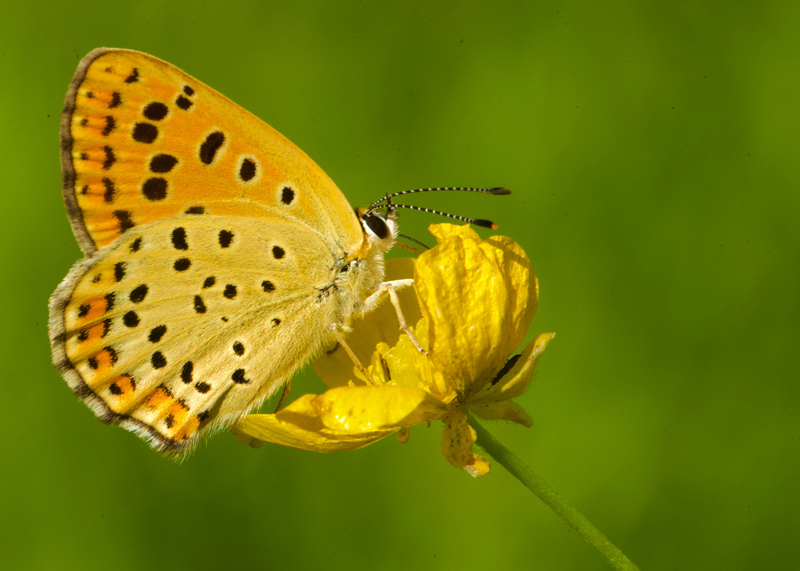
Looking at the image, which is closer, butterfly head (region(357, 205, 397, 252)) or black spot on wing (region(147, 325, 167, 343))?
black spot on wing (region(147, 325, 167, 343))

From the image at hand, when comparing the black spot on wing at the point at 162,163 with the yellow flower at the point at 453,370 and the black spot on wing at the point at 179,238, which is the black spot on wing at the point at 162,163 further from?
the yellow flower at the point at 453,370

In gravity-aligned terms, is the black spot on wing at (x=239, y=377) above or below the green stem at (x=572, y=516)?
below

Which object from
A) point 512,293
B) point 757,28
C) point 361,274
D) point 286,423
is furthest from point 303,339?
point 757,28

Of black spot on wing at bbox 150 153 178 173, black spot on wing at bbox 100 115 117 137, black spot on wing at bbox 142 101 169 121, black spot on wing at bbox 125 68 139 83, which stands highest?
black spot on wing at bbox 125 68 139 83

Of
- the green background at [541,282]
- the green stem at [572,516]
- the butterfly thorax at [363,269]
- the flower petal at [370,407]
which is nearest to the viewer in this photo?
the green stem at [572,516]

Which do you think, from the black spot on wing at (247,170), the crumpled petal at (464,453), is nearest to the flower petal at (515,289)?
the crumpled petal at (464,453)

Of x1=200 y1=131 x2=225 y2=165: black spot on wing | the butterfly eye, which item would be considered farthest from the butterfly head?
x1=200 y1=131 x2=225 y2=165: black spot on wing

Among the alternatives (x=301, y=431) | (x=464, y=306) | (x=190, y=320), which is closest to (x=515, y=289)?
(x=464, y=306)

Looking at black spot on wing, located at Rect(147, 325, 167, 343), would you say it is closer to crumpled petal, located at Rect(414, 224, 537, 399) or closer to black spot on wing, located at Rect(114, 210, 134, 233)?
black spot on wing, located at Rect(114, 210, 134, 233)
